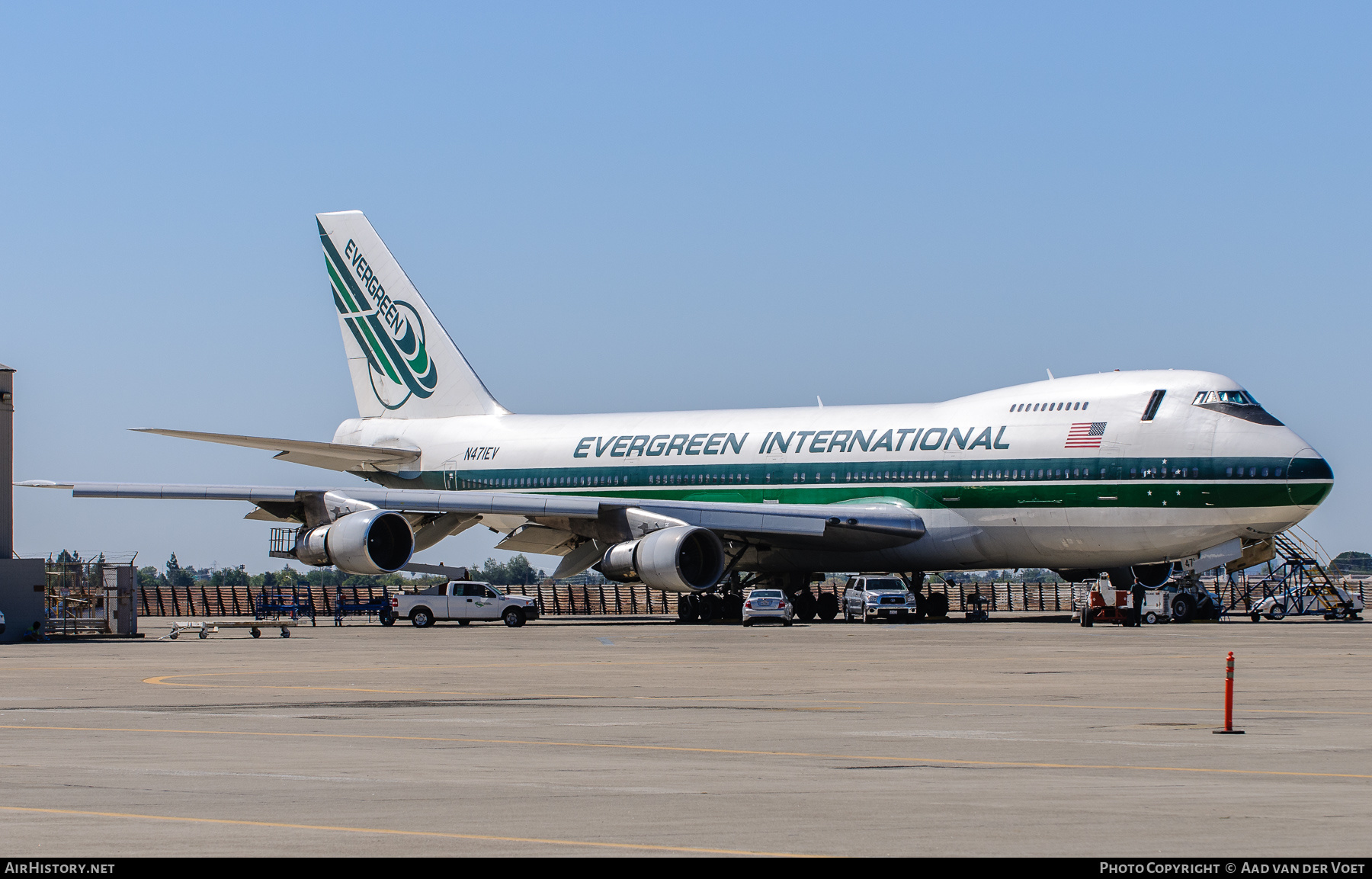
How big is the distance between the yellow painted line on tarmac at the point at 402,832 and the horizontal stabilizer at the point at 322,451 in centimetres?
3853

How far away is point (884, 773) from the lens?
1268cm

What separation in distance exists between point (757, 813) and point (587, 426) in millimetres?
44120

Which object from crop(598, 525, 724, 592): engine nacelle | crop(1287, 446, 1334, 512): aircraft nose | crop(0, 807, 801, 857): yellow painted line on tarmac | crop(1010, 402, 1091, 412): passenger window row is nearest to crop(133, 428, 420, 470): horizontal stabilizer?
crop(598, 525, 724, 592): engine nacelle

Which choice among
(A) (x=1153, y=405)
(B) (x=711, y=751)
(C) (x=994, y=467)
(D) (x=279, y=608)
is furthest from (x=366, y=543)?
(B) (x=711, y=751)

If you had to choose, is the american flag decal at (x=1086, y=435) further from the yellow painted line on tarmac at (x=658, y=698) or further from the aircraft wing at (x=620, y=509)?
the yellow painted line on tarmac at (x=658, y=698)

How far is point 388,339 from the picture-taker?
2377 inches

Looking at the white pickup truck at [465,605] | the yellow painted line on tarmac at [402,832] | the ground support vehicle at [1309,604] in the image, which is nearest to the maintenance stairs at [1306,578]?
the ground support vehicle at [1309,604]

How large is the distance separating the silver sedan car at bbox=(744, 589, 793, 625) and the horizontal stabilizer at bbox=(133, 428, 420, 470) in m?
15.6

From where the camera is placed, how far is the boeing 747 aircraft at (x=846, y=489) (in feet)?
139

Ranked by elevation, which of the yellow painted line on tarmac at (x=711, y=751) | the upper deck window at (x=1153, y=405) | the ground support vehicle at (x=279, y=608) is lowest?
the yellow painted line on tarmac at (x=711, y=751)

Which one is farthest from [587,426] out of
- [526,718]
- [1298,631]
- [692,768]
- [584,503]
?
[692,768]

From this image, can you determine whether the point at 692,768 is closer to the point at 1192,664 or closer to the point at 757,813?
the point at 757,813

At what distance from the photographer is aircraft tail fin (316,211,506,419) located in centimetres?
5906

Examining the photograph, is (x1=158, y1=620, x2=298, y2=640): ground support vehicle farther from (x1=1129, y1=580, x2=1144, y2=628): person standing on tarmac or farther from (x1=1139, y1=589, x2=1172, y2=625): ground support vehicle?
(x1=1139, y1=589, x2=1172, y2=625): ground support vehicle
